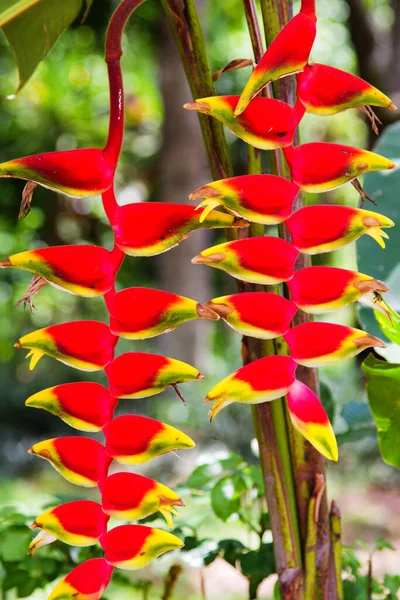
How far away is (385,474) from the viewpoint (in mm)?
3438

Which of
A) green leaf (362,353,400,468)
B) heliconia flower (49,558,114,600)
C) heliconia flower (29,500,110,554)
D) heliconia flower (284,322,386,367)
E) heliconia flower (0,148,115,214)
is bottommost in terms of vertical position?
green leaf (362,353,400,468)

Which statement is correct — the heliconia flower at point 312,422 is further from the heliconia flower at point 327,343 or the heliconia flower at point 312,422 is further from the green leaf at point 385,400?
the green leaf at point 385,400

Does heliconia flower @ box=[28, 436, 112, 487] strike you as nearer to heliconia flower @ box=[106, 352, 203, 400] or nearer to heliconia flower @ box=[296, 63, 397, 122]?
heliconia flower @ box=[106, 352, 203, 400]

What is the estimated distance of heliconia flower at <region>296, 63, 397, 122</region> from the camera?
339 mm

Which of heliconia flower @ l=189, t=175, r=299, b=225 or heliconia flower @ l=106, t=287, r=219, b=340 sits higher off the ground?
heliconia flower @ l=189, t=175, r=299, b=225

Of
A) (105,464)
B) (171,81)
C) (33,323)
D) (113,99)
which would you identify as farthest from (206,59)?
(33,323)

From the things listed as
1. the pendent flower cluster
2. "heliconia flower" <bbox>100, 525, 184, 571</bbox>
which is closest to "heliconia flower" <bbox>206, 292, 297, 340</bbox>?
the pendent flower cluster

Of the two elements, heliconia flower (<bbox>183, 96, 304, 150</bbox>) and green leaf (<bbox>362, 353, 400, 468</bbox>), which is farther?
green leaf (<bbox>362, 353, 400, 468</bbox>)

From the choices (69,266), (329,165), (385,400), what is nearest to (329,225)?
(329,165)

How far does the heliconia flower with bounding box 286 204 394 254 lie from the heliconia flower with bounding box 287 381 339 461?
76 mm

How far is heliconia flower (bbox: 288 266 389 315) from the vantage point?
0.35 m

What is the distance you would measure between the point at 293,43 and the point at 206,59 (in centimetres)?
15

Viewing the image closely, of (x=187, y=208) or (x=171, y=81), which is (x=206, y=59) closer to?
(x=187, y=208)

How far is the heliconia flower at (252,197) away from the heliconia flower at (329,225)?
0.4 inches
